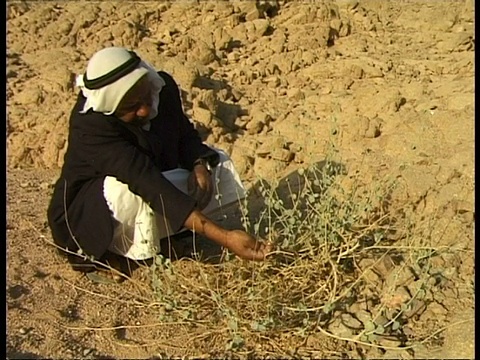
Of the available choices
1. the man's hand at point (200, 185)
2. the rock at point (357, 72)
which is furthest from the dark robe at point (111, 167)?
the rock at point (357, 72)

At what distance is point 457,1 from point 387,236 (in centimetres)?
290

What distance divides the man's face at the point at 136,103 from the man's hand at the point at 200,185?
329 millimetres

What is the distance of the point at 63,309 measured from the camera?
2.54 metres

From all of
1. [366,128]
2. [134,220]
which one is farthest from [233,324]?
[366,128]

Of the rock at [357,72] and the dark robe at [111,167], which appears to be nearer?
the dark robe at [111,167]

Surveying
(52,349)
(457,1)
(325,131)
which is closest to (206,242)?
(52,349)

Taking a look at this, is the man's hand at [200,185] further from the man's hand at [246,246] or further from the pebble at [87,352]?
the pebble at [87,352]

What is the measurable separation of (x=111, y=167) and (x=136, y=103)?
256 millimetres

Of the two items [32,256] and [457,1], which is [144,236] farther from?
[457,1]

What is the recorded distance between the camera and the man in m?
2.39

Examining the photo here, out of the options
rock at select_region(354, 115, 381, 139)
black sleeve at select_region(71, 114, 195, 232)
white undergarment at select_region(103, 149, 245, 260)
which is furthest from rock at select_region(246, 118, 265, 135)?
black sleeve at select_region(71, 114, 195, 232)

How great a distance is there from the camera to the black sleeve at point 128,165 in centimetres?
239

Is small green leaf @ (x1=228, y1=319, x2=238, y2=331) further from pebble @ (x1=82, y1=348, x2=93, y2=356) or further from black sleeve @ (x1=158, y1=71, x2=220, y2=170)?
black sleeve @ (x1=158, y1=71, x2=220, y2=170)

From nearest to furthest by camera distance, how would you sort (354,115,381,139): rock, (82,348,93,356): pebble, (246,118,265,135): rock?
(82,348,93,356): pebble < (354,115,381,139): rock < (246,118,265,135): rock
